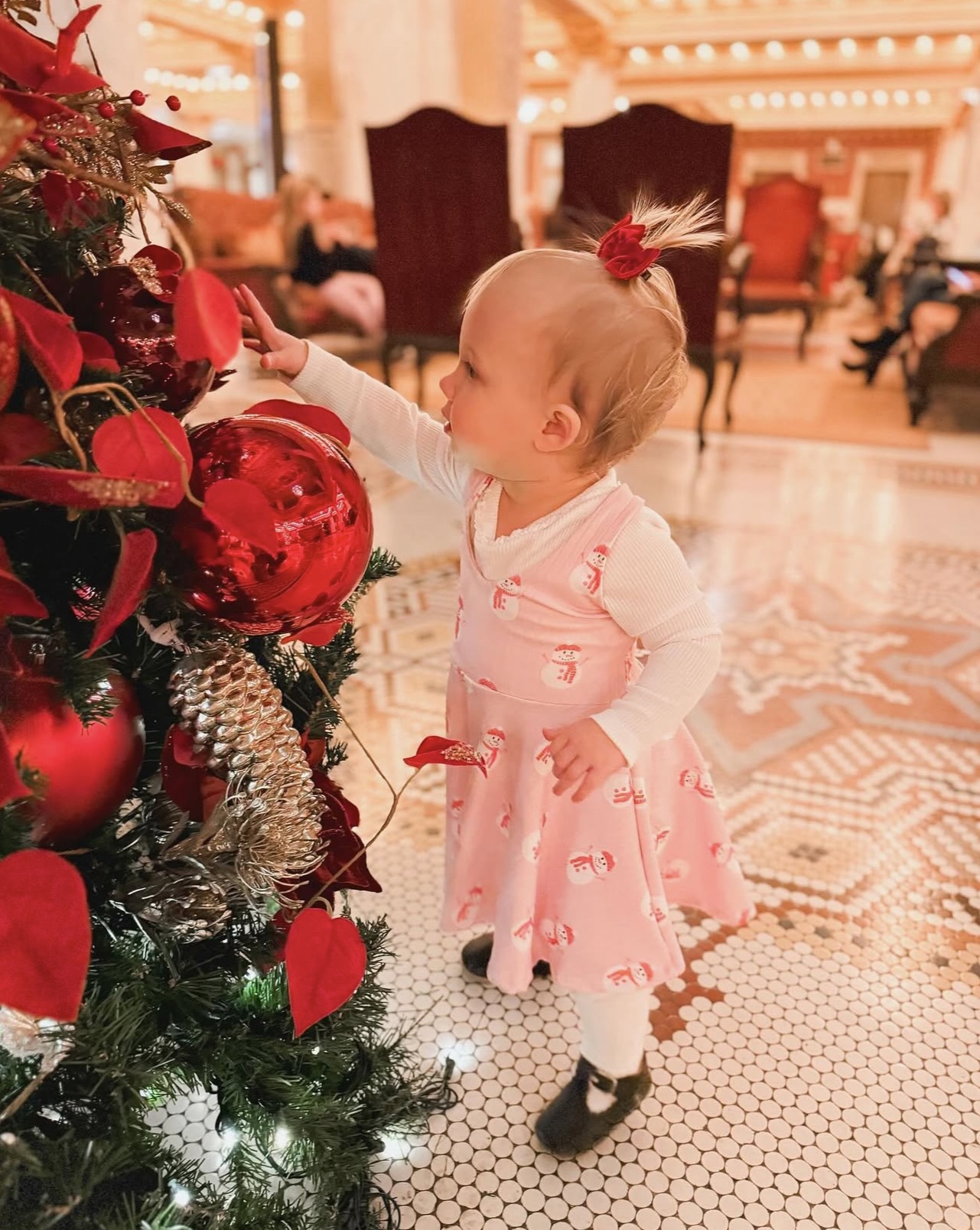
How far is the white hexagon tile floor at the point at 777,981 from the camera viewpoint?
0.73 m

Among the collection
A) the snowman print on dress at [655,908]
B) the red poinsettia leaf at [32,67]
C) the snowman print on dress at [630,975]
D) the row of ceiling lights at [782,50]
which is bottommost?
the snowman print on dress at [630,975]

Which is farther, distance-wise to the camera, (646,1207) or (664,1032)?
(664,1032)

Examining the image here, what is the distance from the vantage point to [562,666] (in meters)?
0.69

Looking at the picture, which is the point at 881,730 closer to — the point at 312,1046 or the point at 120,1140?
the point at 312,1046

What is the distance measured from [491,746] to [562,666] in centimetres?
9

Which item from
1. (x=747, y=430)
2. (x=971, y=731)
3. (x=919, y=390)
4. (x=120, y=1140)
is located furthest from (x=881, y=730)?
(x=919, y=390)

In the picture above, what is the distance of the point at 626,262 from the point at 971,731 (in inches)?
46.0

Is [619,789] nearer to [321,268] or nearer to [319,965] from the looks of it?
[319,965]

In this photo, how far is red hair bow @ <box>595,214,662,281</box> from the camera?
0.60 meters

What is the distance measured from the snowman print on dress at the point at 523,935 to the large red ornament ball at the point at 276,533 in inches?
13.8

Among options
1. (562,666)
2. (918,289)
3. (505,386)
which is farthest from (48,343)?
(918,289)

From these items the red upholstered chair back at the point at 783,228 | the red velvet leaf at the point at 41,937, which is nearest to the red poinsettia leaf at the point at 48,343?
the red velvet leaf at the point at 41,937

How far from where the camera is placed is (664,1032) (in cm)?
88

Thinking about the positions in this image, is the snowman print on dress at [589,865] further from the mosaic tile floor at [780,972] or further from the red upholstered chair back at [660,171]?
the red upholstered chair back at [660,171]
